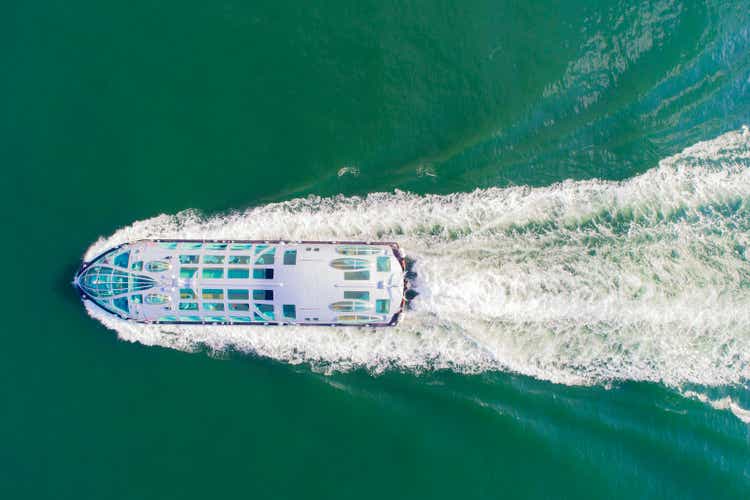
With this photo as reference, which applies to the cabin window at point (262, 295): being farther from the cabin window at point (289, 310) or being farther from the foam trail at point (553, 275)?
the foam trail at point (553, 275)

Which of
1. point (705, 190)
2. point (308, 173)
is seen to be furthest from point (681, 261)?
point (308, 173)

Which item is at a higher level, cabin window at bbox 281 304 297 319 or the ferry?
the ferry

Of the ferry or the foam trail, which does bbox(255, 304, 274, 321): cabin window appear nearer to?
the ferry

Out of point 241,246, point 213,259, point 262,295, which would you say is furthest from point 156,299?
point 262,295

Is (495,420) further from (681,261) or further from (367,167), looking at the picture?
(367,167)

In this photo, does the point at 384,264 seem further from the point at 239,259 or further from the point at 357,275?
the point at 239,259

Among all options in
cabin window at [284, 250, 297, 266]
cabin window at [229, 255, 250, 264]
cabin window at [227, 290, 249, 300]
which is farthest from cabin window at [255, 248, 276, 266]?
cabin window at [227, 290, 249, 300]

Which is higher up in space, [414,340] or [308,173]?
[308,173]

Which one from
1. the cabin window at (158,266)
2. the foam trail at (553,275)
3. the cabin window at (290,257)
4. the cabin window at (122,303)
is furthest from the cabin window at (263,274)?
the cabin window at (122,303)
